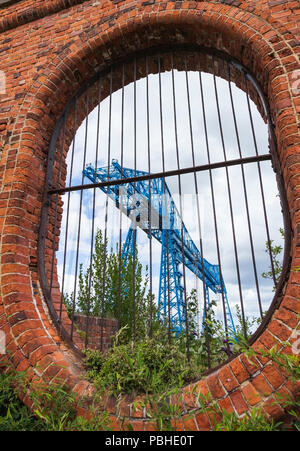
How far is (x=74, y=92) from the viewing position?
11.4ft

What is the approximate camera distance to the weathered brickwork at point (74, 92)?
1821 mm

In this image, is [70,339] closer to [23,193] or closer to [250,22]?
[23,193]

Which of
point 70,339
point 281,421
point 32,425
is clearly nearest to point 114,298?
point 70,339

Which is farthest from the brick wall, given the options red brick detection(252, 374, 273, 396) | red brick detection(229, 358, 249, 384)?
red brick detection(252, 374, 273, 396)

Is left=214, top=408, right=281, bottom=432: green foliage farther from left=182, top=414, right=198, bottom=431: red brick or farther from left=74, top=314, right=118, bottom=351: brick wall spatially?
left=74, top=314, right=118, bottom=351: brick wall

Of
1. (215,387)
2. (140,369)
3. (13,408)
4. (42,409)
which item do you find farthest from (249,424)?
(13,408)

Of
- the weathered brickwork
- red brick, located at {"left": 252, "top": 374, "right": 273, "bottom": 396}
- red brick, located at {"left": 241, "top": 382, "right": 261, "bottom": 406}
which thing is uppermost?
the weathered brickwork

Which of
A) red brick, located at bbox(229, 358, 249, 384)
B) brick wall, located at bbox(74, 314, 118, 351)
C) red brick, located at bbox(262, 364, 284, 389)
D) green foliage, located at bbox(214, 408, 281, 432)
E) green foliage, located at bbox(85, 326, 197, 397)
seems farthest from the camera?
brick wall, located at bbox(74, 314, 118, 351)

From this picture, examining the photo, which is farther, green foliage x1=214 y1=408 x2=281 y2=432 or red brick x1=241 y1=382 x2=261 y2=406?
red brick x1=241 y1=382 x2=261 y2=406

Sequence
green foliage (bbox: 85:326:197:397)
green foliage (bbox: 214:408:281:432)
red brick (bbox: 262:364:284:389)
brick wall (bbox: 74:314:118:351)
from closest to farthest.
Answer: green foliage (bbox: 214:408:281:432) → red brick (bbox: 262:364:284:389) → green foliage (bbox: 85:326:197:397) → brick wall (bbox: 74:314:118:351)

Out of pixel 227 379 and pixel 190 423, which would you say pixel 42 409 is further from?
pixel 227 379

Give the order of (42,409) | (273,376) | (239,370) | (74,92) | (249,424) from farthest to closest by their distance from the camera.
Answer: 1. (74,92)
2. (42,409)
3. (239,370)
4. (273,376)
5. (249,424)

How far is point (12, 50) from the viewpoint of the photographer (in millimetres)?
3750

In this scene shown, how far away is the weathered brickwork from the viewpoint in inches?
71.7
